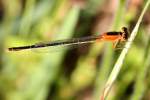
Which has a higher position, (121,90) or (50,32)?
(50,32)

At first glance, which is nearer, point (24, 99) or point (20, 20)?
point (24, 99)

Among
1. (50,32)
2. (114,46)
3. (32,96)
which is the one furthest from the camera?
(50,32)

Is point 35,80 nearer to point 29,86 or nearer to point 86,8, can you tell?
point 29,86

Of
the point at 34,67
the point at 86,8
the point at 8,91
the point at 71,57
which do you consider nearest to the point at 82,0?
the point at 86,8

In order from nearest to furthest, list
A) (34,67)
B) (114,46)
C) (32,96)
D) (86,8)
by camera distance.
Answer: (114,46), (32,96), (34,67), (86,8)

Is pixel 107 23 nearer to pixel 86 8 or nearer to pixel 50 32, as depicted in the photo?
pixel 86 8

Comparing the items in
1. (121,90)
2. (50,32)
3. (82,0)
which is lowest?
(121,90)
